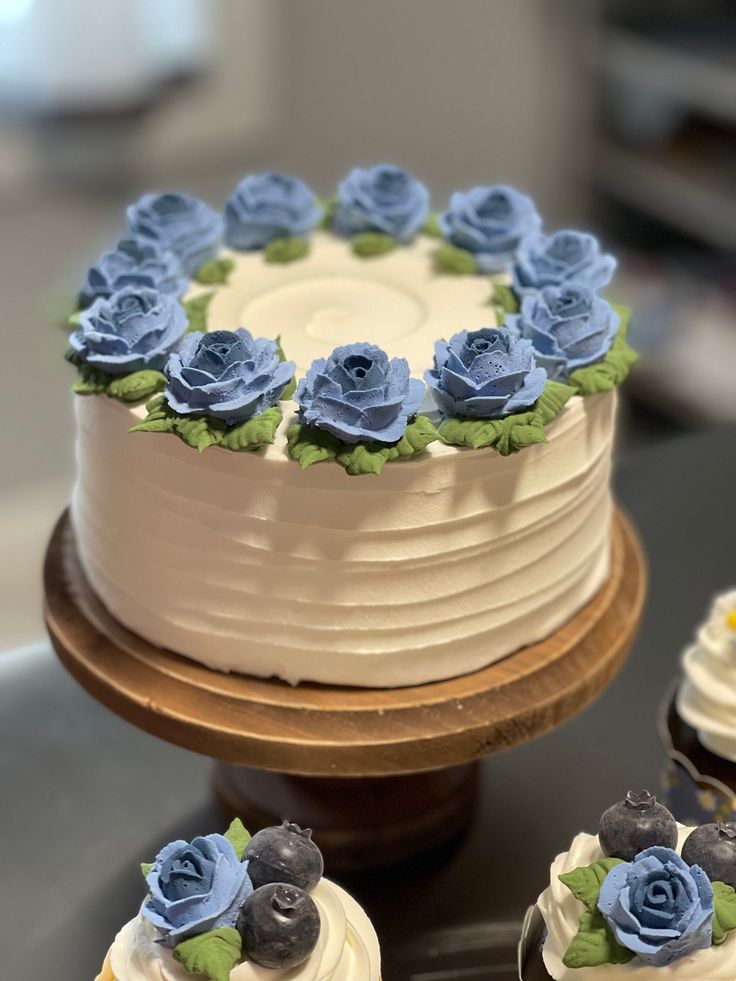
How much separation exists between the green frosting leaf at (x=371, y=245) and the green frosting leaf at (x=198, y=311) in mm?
224

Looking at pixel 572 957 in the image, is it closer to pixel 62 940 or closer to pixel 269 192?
pixel 62 940

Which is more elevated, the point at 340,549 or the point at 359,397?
the point at 359,397

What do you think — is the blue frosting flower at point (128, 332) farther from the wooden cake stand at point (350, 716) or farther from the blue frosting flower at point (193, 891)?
the blue frosting flower at point (193, 891)

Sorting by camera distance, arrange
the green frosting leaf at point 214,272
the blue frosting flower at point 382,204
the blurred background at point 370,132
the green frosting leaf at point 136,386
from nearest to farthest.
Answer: the green frosting leaf at point 136,386 → the green frosting leaf at point 214,272 → the blue frosting flower at point 382,204 → the blurred background at point 370,132

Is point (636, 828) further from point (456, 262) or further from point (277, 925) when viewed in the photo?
point (456, 262)

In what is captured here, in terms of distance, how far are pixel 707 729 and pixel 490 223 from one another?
0.65 meters

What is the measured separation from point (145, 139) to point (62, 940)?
227 cm

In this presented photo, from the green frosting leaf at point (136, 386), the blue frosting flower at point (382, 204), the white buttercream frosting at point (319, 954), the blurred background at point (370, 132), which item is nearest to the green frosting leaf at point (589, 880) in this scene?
the white buttercream frosting at point (319, 954)

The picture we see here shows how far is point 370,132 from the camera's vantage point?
11.4 ft

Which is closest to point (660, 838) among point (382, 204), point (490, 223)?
point (490, 223)

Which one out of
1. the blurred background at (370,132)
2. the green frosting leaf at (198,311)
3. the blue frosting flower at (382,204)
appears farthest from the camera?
the blurred background at (370,132)

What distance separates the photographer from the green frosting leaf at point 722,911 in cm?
102

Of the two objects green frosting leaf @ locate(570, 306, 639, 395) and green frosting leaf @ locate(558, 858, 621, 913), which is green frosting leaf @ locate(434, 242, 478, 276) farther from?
green frosting leaf @ locate(558, 858, 621, 913)

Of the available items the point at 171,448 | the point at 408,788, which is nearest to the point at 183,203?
the point at 171,448
